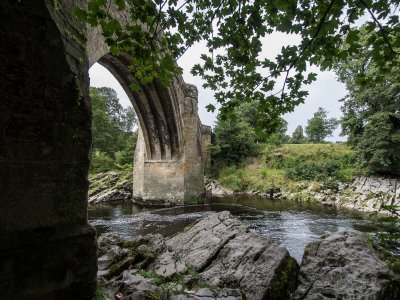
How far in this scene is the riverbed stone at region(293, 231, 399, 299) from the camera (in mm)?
3371

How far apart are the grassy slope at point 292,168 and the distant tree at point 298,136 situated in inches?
359

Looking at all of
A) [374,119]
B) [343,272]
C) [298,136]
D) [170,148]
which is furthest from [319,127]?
[343,272]

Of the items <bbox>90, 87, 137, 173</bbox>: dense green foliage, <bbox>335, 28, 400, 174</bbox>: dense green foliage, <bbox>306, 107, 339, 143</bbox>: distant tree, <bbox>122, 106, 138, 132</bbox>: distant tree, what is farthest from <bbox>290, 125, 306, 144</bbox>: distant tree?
<bbox>122, 106, 138, 132</bbox>: distant tree

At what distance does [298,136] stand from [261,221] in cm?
2574

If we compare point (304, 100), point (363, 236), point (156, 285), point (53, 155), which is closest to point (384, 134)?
point (363, 236)

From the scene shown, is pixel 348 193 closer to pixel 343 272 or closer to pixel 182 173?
pixel 182 173

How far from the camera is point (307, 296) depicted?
3.46 m

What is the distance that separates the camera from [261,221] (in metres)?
9.98

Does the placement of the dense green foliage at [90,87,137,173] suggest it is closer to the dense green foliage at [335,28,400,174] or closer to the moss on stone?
the dense green foliage at [335,28,400,174]

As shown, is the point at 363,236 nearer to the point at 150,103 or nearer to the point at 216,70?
the point at 216,70

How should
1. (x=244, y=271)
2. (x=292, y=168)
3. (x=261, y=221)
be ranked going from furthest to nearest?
(x=292, y=168)
(x=261, y=221)
(x=244, y=271)

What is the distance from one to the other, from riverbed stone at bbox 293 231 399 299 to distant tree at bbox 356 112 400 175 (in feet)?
40.0

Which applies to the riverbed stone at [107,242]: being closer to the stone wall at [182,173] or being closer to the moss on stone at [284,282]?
the moss on stone at [284,282]

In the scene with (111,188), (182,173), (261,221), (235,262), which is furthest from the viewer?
(111,188)
